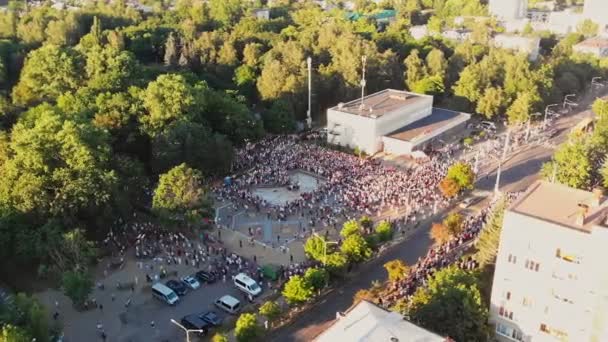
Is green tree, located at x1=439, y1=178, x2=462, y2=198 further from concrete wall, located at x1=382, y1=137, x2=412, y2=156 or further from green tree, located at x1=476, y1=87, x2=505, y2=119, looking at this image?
green tree, located at x1=476, y1=87, x2=505, y2=119

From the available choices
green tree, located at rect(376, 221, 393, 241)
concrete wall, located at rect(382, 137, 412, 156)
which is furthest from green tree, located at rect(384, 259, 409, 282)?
concrete wall, located at rect(382, 137, 412, 156)

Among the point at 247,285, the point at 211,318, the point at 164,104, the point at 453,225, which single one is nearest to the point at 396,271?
the point at 453,225

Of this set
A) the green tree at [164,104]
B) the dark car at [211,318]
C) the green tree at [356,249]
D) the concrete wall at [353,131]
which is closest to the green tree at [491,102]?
the concrete wall at [353,131]

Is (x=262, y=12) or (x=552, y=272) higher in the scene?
(x=262, y=12)

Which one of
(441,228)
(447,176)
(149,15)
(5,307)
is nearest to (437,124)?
(447,176)

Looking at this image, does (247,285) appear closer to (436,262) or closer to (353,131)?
(436,262)

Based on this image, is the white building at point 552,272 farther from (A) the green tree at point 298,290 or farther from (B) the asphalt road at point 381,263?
(A) the green tree at point 298,290
